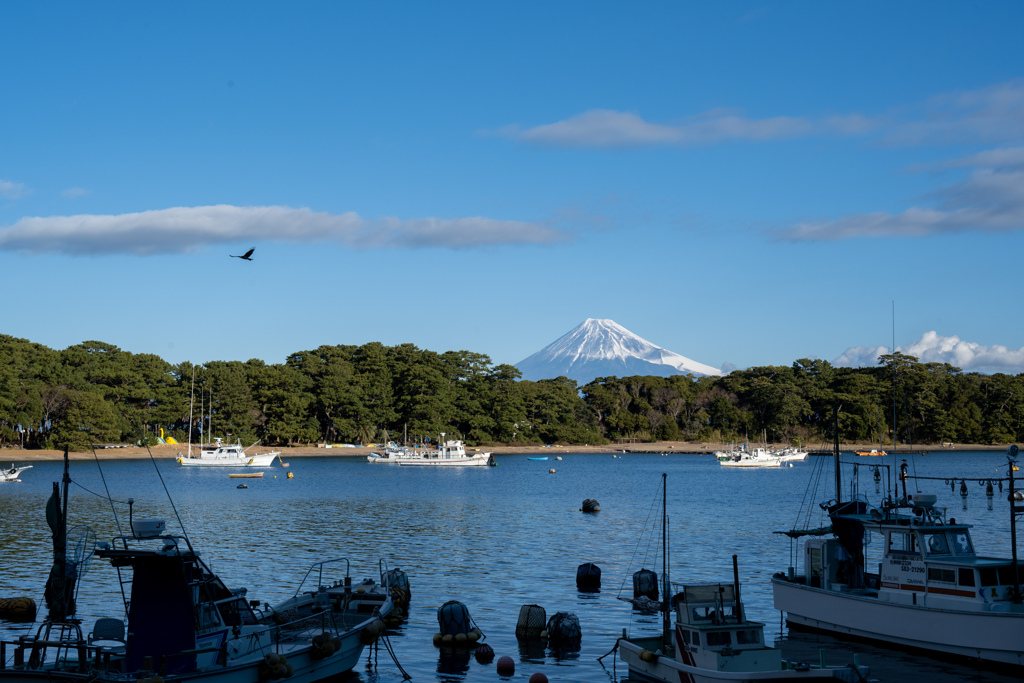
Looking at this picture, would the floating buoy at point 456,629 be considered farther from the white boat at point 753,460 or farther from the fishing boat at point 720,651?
the white boat at point 753,460

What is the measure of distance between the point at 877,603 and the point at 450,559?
26823 millimetres

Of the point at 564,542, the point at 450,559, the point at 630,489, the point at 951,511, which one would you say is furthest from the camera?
the point at 630,489

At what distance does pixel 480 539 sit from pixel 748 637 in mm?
38785

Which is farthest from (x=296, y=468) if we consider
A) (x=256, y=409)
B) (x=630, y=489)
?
(x=630, y=489)

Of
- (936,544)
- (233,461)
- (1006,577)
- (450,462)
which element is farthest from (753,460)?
(1006,577)

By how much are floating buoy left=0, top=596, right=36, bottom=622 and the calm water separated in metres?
0.97

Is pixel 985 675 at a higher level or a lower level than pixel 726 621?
lower

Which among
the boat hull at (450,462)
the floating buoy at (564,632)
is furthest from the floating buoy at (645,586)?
the boat hull at (450,462)

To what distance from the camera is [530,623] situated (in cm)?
3431

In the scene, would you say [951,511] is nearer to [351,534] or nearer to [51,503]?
[351,534]

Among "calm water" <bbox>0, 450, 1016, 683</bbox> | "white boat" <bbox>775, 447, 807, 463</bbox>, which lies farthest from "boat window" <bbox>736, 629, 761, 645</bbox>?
"white boat" <bbox>775, 447, 807, 463</bbox>

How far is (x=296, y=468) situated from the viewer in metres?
146

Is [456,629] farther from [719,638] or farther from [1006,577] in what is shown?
[1006,577]

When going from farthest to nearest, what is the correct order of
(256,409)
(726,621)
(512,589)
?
(256,409) → (512,589) → (726,621)
